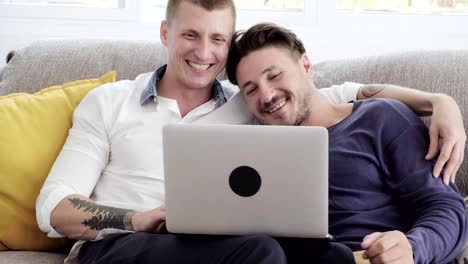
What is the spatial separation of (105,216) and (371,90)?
30.9 inches

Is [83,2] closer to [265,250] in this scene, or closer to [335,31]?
[335,31]

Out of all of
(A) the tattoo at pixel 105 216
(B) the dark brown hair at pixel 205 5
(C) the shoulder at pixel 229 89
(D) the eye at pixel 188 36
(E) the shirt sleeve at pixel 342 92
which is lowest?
(A) the tattoo at pixel 105 216

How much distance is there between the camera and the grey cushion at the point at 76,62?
215 centimetres

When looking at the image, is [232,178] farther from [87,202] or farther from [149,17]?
[149,17]

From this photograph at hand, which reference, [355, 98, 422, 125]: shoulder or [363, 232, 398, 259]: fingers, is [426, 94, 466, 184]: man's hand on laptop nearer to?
[355, 98, 422, 125]: shoulder

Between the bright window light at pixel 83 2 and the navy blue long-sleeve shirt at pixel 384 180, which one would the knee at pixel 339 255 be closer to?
the navy blue long-sleeve shirt at pixel 384 180

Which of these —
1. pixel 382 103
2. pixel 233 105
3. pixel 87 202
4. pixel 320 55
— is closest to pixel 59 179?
pixel 87 202

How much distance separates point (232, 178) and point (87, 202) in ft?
1.72


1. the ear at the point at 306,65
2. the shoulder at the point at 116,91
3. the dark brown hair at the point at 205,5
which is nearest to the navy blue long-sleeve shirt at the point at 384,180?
the ear at the point at 306,65

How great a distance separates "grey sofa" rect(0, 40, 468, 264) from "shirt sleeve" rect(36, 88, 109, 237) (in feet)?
0.79

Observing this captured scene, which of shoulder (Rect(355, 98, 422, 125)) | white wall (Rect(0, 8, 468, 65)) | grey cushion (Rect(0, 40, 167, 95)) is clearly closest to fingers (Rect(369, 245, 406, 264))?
shoulder (Rect(355, 98, 422, 125))

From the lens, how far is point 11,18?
285 centimetres

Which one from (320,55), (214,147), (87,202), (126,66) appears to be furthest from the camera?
(320,55)

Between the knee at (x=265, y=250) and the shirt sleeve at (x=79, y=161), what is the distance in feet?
1.95
